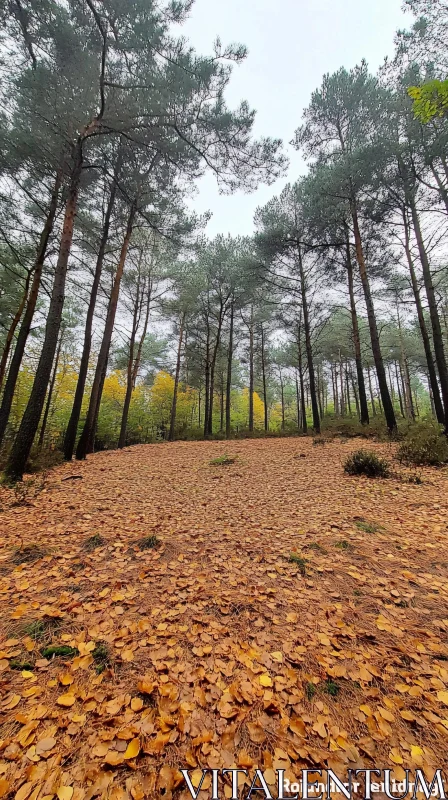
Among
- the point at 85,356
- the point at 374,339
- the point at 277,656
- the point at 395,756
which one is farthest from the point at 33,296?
the point at 374,339

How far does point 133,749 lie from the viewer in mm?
1326

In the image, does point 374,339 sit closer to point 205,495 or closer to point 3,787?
point 205,495

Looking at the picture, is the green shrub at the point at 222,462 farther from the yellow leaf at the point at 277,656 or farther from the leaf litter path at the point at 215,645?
the yellow leaf at the point at 277,656

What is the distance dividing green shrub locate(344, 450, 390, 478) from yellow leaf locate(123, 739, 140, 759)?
5.31 meters

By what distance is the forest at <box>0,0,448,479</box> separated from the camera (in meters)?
5.55

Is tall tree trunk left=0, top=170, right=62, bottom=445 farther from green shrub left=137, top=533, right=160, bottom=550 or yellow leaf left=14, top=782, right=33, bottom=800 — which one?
yellow leaf left=14, top=782, right=33, bottom=800

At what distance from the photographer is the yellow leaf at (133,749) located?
130 cm

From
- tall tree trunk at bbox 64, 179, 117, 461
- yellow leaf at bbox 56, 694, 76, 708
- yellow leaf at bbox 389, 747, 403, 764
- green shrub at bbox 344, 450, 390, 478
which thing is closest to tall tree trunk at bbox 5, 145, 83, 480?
tall tree trunk at bbox 64, 179, 117, 461

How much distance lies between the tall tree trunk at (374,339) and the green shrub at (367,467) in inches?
150

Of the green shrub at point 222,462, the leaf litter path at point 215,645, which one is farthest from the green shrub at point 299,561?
the green shrub at point 222,462

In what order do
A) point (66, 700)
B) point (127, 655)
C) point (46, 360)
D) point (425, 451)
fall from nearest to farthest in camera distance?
point (66, 700)
point (127, 655)
point (46, 360)
point (425, 451)

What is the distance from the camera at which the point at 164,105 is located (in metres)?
5.73

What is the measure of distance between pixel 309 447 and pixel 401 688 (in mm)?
7646

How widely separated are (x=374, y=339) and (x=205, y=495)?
8.01m
